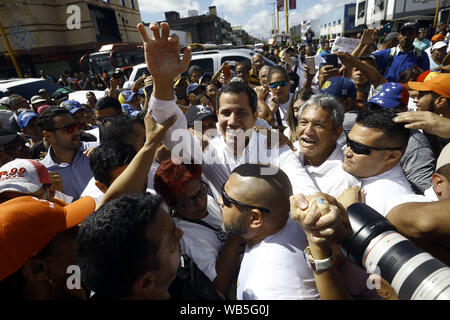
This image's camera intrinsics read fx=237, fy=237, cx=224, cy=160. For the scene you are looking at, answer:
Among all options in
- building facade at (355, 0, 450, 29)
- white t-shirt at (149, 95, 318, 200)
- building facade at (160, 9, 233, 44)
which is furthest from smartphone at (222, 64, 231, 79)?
building facade at (160, 9, 233, 44)

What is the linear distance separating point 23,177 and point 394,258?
2.14 m

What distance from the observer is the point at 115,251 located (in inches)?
38.5

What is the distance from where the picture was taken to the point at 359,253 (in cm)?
93

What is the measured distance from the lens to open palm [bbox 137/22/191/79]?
5.46 ft

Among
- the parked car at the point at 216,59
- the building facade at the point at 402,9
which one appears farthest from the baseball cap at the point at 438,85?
the building facade at the point at 402,9

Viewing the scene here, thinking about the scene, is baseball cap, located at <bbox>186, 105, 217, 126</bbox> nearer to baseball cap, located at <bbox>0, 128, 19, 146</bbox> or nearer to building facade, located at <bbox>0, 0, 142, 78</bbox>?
baseball cap, located at <bbox>0, 128, 19, 146</bbox>

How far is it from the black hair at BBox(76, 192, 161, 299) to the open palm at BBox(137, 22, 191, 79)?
1.08 metres

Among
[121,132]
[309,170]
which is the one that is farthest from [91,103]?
[309,170]

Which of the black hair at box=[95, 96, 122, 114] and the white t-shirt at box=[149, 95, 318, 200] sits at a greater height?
the black hair at box=[95, 96, 122, 114]

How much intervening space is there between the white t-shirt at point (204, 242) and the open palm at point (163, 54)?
1063 millimetres

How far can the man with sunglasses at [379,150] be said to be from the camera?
1.59 metres

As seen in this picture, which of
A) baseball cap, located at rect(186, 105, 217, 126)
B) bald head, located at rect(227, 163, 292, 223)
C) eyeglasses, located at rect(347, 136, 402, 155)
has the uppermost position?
baseball cap, located at rect(186, 105, 217, 126)

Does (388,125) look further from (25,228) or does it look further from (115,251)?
(25,228)
